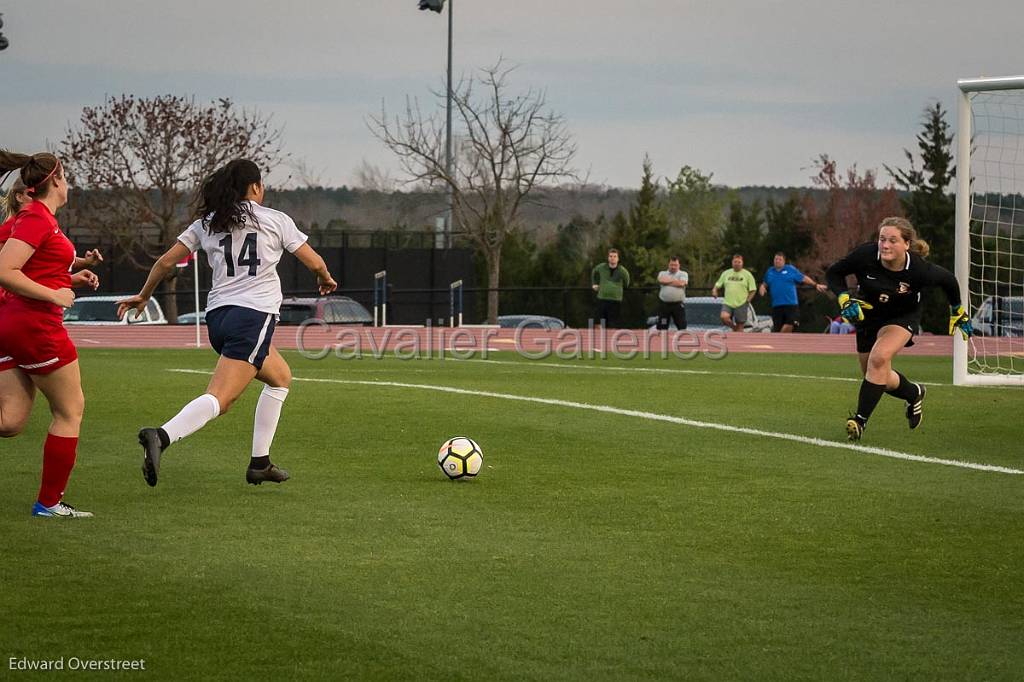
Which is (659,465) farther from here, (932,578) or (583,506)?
(932,578)

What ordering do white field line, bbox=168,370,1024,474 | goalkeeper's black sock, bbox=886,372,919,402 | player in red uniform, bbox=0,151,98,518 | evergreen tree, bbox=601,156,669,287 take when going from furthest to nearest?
evergreen tree, bbox=601,156,669,287 < goalkeeper's black sock, bbox=886,372,919,402 < white field line, bbox=168,370,1024,474 < player in red uniform, bbox=0,151,98,518

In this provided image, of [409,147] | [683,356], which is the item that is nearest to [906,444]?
[683,356]

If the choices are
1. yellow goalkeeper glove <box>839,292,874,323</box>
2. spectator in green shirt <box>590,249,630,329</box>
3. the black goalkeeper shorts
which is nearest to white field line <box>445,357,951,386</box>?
the black goalkeeper shorts

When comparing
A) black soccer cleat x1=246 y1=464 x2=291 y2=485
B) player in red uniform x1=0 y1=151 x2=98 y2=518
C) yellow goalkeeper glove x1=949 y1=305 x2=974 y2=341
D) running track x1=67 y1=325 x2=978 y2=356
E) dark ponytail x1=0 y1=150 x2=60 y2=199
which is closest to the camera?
player in red uniform x1=0 y1=151 x2=98 y2=518

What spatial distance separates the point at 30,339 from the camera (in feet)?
23.7

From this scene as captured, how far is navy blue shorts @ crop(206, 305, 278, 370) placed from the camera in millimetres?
8195

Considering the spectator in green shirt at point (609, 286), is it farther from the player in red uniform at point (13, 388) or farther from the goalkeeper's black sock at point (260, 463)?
the player in red uniform at point (13, 388)

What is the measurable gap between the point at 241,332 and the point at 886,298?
594 cm

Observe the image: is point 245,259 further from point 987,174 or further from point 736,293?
point 736,293

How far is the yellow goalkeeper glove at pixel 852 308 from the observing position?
11.4 metres

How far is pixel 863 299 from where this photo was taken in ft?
38.9

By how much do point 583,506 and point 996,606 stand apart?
289 centimetres

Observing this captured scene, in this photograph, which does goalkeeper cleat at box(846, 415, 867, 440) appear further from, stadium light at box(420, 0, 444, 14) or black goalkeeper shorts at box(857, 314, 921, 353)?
stadium light at box(420, 0, 444, 14)

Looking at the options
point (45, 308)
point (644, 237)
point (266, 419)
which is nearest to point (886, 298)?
point (266, 419)
